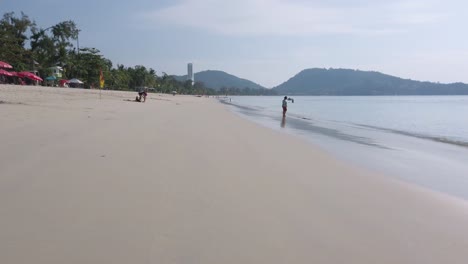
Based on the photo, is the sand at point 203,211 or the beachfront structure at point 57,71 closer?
the sand at point 203,211

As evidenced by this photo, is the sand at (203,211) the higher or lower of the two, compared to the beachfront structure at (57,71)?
lower

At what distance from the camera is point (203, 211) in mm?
3693

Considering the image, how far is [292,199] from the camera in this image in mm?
4387

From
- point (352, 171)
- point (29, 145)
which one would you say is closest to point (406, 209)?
point (352, 171)

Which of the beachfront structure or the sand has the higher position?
the beachfront structure

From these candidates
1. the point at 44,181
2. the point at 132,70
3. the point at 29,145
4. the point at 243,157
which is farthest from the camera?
the point at 132,70

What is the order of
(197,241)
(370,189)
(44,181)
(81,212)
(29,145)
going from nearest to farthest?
(197,241)
(81,212)
(44,181)
(370,189)
(29,145)

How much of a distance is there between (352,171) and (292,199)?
2.61m

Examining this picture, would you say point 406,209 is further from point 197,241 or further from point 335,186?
point 197,241

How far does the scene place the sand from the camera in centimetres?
282

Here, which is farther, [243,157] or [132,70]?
[132,70]

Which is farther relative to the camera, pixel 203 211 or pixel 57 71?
pixel 57 71

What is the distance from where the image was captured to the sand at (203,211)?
2816mm

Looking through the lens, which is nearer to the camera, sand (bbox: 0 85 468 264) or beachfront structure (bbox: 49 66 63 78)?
sand (bbox: 0 85 468 264)
